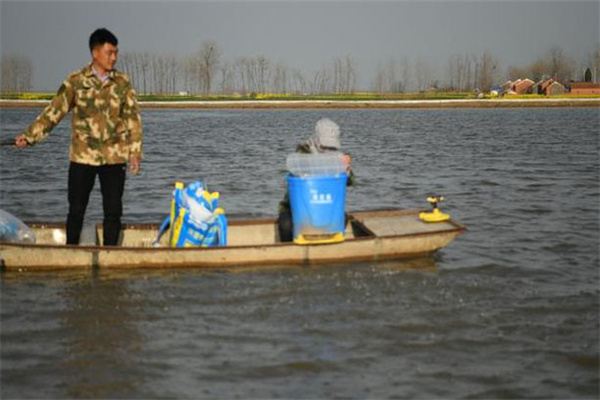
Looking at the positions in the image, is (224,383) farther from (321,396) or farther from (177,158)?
(177,158)

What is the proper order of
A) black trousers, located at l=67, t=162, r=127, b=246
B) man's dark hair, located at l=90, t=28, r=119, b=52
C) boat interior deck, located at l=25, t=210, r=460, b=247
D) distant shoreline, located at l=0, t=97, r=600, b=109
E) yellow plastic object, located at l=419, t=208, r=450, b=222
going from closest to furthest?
man's dark hair, located at l=90, t=28, r=119, b=52, black trousers, located at l=67, t=162, r=127, b=246, boat interior deck, located at l=25, t=210, r=460, b=247, yellow plastic object, located at l=419, t=208, r=450, b=222, distant shoreline, located at l=0, t=97, r=600, b=109

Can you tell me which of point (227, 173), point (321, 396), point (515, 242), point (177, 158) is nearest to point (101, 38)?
point (321, 396)

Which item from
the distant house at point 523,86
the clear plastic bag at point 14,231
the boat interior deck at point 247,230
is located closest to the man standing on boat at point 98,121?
the clear plastic bag at point 14,231

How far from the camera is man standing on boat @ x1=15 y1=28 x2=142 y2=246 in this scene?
8.60 m

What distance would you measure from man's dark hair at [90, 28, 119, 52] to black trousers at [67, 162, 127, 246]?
1.27m

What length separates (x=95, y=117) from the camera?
28.3 ft

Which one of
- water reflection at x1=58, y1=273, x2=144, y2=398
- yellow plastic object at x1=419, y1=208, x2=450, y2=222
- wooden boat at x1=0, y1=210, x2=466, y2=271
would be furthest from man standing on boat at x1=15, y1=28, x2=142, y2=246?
yellow plastic object at x1=419, y1=208, x2=450, y2=222

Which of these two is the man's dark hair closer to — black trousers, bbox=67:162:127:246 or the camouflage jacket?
the camouflage jacket

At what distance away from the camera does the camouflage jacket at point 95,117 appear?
8.62 m

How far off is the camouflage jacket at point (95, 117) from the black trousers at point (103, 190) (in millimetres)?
109

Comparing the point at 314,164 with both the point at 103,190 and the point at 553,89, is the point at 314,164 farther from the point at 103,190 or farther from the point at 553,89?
the point at 553,89

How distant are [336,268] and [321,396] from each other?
3.63m

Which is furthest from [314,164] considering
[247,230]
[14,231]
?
[14,231]

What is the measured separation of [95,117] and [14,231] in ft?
6.69
